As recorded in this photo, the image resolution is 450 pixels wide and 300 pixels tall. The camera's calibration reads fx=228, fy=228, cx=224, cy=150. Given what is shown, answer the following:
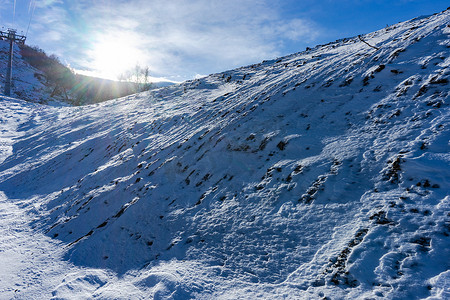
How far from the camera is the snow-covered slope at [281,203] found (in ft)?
9.81

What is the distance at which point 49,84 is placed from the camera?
60000mm

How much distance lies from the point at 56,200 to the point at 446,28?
571 inches

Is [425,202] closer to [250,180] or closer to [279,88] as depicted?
[250,180]

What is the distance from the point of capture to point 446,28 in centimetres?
717

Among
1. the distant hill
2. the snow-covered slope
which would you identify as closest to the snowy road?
the snow-covered slope

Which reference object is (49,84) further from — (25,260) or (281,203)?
(281,203)

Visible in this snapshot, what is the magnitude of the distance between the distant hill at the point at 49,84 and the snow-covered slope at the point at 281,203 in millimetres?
54054

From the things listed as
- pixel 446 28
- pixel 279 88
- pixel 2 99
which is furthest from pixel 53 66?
pixel 446 28

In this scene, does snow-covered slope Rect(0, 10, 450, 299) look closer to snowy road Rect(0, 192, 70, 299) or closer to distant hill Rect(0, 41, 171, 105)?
snowy road Rect(0, 192, 70, 299)

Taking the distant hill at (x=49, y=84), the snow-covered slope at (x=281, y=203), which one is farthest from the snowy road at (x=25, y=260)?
the distant hill at (x=49, y=84)

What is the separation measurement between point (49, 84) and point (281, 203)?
75.3 m

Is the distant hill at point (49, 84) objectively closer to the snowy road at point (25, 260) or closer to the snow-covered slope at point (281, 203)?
the snowy road at point (25, 260)

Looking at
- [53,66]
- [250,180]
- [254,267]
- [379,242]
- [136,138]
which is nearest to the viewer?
[379,242]

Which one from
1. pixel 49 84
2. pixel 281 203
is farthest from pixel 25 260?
pixel 49 84
